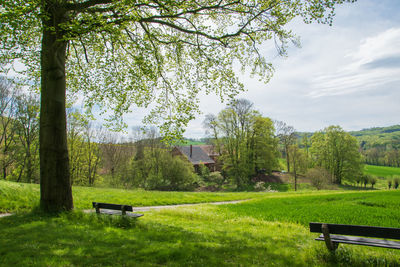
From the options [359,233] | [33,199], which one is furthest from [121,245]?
[33,199]

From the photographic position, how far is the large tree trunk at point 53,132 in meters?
8.63

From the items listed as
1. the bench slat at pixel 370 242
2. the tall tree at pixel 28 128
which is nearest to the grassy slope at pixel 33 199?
the bench slat at pixel 370 242

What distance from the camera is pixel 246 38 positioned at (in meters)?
11.4

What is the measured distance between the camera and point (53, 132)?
8.69m

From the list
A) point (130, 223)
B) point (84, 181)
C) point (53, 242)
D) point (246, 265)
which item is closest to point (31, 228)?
point (53, 242)

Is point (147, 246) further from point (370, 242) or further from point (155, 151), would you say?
point (155, 151)

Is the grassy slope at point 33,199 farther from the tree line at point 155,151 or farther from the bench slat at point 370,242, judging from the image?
the tree line at point 155,151

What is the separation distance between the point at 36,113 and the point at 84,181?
11.9 metres

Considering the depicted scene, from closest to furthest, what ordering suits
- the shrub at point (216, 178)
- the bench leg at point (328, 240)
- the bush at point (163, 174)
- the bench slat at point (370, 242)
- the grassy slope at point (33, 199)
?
the bench slat at point (370, 242), the bench leg at point (328, 240), the grassy slope at point (33, 199), the bush at point (163, 174), the shrub at point (216, 178)

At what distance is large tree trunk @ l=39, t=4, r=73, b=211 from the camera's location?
Result: 8633 mm

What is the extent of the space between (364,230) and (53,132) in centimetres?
969

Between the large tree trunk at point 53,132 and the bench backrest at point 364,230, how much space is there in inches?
333

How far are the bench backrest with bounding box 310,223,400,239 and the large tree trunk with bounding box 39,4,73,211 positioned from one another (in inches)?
333

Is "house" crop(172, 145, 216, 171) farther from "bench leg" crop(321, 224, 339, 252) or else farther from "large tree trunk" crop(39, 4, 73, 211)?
"bench leg" crop(321, 224, 339, 252)
